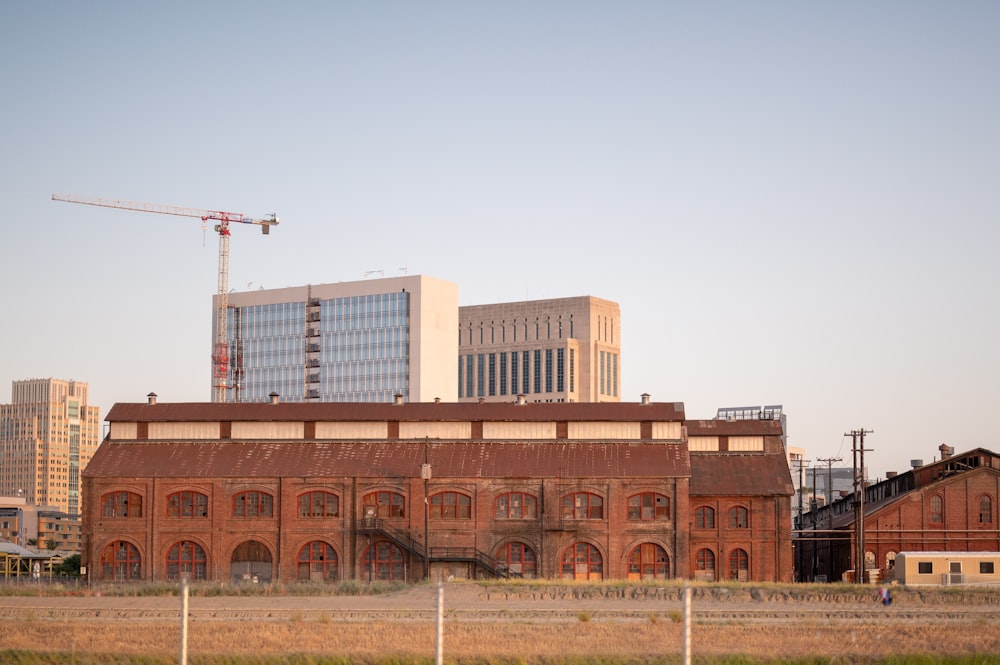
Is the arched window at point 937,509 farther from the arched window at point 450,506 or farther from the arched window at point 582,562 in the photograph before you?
the arched window at point 450,506

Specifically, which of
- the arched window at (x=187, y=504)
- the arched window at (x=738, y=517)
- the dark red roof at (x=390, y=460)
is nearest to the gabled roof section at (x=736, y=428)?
the arched window at (x=738, y=517)

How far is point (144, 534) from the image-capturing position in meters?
80.2

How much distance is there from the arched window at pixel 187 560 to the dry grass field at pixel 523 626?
16694 mm

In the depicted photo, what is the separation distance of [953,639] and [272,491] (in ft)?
162

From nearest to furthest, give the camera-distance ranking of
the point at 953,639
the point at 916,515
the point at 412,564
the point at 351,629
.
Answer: the point at 953,639 → the point at 351,629 → the point at 412,564 → the point at 916,515

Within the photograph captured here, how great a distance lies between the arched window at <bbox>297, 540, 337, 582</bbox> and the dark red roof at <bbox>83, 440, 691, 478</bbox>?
4125 millimetres

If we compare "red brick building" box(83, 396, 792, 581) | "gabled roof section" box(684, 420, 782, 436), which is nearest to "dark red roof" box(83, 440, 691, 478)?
"red brick building" box(83, 396, 792, 581)

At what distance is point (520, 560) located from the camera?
258 ft

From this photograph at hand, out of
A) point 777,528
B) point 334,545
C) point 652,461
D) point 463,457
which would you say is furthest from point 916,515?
point 334,545

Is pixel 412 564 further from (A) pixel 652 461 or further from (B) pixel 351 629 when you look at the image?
(B) pixel 351 629

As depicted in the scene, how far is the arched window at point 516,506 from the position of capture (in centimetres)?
7900

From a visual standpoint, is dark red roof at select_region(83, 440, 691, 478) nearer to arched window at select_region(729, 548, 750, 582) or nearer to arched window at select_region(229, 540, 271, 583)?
arched window at select_region(229, 540, 271, 583)

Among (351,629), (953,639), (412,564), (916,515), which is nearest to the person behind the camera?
(953,639)

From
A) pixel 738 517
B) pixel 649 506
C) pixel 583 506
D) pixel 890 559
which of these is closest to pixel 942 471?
pixel 890 559
